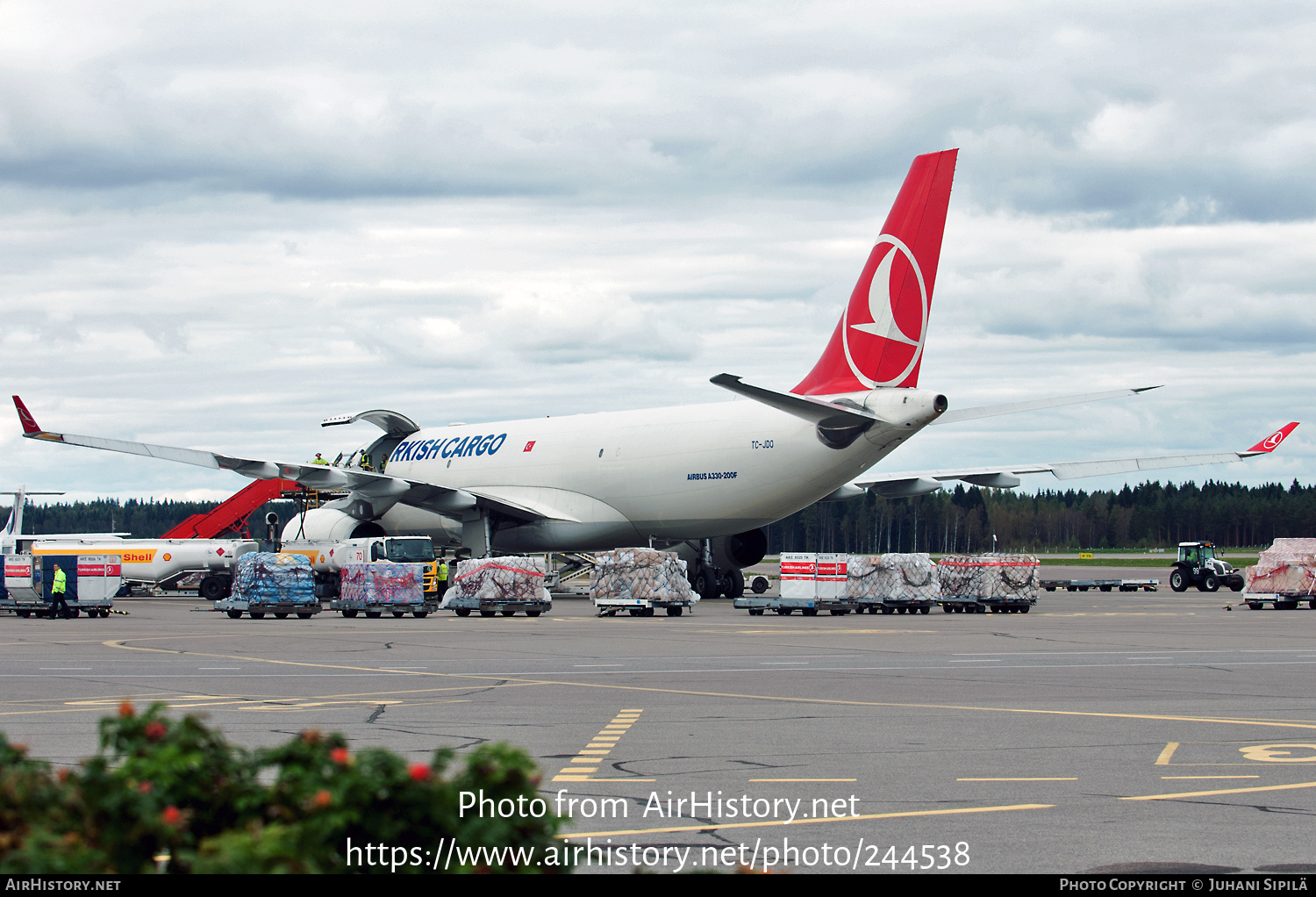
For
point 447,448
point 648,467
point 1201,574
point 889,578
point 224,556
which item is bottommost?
point 1201,574

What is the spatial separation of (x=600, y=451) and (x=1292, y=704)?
31782 millimetres

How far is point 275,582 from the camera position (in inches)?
1506

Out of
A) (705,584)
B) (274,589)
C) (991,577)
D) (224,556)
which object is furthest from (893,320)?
(224,556)

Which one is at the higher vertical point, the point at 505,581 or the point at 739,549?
the point at 739,549

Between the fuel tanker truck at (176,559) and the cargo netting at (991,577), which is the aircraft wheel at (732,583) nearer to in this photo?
the cargo netting at (991,577)

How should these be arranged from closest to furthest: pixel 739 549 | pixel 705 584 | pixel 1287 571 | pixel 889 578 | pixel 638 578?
pixel 638 578 → pixel 889 578 → pixel 1287 571 → pixel 705 584 → pixel 739 549

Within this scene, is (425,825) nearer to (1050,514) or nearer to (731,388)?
(731,388)

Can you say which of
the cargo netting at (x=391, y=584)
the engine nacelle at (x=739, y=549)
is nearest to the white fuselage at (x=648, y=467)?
the engine nacelle at (x=739, y=549)

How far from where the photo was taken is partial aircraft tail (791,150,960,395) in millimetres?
36125

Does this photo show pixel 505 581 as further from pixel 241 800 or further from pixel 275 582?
pixel 241 800

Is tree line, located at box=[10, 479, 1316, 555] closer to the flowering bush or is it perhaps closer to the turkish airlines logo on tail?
the turkish airlines logo on tail

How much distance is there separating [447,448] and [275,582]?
14213 mm

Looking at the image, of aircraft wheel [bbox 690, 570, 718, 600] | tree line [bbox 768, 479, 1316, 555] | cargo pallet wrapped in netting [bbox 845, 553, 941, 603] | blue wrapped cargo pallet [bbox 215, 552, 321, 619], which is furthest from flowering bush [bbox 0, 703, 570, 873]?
Result: tree line [bbox 768, 479, 1316, 555]

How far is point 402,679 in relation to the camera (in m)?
18.6
